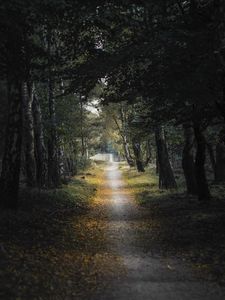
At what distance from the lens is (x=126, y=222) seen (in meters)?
17.3

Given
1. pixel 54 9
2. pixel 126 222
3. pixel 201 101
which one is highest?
pixel 54 9

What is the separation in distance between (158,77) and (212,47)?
1.76 metres

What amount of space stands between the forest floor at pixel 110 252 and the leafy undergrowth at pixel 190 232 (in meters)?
0.02

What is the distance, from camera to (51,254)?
11.2 meters

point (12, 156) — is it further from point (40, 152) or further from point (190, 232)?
point (40, 152)

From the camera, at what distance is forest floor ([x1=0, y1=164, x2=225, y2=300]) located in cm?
867

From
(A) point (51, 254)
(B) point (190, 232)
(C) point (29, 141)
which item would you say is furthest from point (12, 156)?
(C) point (29, 141)

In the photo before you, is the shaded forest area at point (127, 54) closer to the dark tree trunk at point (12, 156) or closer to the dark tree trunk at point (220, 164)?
the dark tree trunk at point (12, 156)

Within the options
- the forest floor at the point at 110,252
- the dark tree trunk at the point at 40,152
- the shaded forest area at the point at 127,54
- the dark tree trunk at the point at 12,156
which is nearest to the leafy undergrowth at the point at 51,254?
the forest floor at the point at 110,252

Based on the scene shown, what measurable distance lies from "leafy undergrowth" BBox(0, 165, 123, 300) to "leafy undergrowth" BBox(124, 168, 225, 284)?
148 centimetres

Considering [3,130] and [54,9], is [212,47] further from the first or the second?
[3,130]

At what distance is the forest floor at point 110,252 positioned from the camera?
867cm

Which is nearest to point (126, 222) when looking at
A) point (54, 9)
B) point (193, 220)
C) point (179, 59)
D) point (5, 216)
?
point (193, 220)

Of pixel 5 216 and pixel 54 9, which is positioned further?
pixel 5 216
